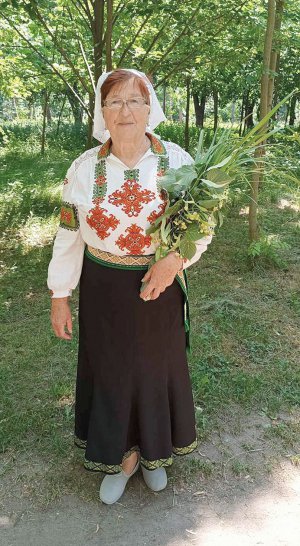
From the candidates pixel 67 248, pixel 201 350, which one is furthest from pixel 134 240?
pixel 201 350

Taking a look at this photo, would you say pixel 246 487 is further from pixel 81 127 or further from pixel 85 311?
pixel 81 127

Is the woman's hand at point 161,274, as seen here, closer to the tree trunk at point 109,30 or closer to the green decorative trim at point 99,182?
the green decorative trim at point 99,182

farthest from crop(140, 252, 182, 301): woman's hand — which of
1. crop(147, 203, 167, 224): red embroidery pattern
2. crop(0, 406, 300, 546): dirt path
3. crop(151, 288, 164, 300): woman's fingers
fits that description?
crop(0, 406, 300, 546): dirt path

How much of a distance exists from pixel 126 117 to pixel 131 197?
0.29m

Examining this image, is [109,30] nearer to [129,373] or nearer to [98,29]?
[98,29]

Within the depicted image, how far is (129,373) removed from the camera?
212 cm

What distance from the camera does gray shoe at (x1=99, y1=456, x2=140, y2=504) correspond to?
2.31 m

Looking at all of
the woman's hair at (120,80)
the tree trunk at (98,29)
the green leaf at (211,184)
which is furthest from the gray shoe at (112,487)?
the tree trunk at (98,29)

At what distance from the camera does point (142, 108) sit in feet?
6.17

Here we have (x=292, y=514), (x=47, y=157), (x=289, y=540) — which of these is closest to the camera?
(x=289, y=540)

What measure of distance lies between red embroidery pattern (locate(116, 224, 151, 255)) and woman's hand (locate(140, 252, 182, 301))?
0.09 meters

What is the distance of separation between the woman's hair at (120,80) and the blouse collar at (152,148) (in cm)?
17

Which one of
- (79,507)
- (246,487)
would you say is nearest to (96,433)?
(79,507)

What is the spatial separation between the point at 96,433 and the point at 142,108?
1.40 meters
